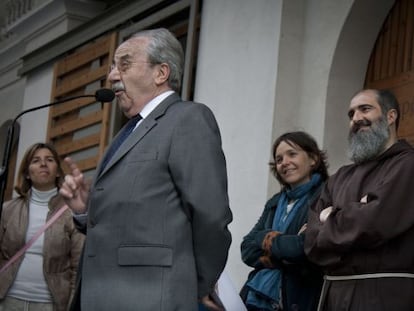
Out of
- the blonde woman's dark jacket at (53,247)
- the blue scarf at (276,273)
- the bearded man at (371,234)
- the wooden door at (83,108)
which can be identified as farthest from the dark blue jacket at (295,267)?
the wooden door at (83,108)

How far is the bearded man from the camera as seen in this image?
4457mm

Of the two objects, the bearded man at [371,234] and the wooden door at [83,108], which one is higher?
the wooden door at [83,108]

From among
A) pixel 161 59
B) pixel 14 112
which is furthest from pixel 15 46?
pixel 161 59

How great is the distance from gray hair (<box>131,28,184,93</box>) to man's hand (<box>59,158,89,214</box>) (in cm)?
52

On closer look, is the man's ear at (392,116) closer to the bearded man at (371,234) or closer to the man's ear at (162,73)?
the bearded man at (371,234)

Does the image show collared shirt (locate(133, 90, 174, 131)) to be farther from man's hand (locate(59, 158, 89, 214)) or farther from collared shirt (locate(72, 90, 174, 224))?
man's hand (locate(59, 158, 89, 214))

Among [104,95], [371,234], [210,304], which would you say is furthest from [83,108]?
[210,304]

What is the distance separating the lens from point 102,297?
3723 mm

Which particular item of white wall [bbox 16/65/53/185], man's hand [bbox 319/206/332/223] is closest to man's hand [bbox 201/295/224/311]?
man's hand [bbox 319/206/332/223]

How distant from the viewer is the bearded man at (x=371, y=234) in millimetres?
4457

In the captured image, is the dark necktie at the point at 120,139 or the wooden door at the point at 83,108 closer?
the dark necktie at the point at 120,139

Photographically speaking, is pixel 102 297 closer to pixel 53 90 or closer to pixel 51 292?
pixel 51 292

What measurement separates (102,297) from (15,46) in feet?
28.1

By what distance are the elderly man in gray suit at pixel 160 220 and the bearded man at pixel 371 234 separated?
2.91 feet
